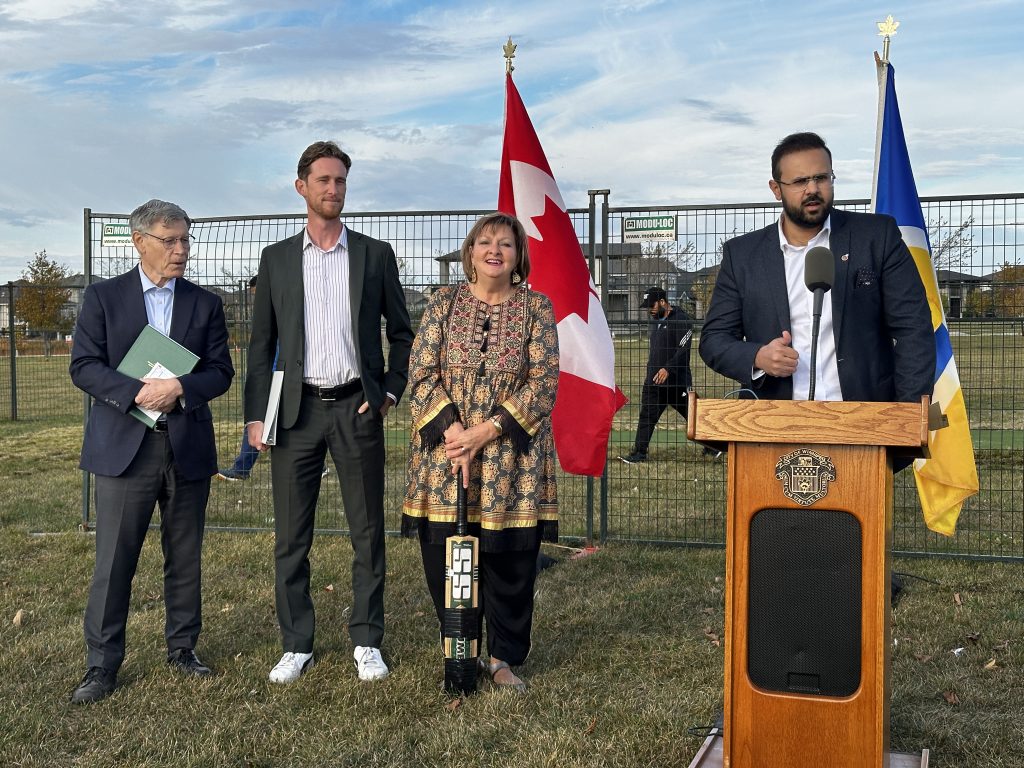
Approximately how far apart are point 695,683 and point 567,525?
3.59 m

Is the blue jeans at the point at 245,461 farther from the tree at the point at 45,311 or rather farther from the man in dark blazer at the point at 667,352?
the tree at the point at 45,311

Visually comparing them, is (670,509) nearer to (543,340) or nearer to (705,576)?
(705,576)

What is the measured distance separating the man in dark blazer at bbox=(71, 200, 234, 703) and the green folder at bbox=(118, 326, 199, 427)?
0.05 meters

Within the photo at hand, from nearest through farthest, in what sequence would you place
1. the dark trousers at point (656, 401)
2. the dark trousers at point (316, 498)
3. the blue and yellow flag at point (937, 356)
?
the dark trousers at point (316, 498)
the blue and yellow flag at point (937, 356)
the dark trousers at point (656, 401)

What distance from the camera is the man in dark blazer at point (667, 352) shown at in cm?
725

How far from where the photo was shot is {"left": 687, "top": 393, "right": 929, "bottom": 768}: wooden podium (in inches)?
119

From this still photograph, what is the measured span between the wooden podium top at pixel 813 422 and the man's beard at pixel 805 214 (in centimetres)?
117

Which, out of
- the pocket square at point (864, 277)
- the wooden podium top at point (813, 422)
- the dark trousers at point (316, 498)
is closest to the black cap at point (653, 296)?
the dark trousers at point (316, 498)

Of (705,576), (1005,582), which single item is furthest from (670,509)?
(1005,582)

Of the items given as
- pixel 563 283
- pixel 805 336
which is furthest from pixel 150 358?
pixel 805 336

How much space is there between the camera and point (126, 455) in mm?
4648

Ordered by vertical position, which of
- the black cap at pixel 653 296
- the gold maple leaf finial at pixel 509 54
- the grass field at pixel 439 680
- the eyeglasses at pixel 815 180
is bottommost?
the grass field at pixel 439 680

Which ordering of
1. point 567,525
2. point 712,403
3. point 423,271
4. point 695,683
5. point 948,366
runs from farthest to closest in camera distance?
point 567,525, point 423,271, point 948,366, point 695,683, point 712,403

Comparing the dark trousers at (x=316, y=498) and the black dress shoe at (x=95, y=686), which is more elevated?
the dark trousers at (x=316, y=498)
